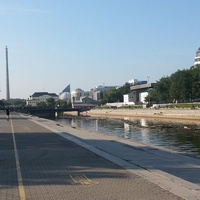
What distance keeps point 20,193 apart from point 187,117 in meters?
73.2

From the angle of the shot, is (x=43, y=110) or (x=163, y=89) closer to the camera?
(x=163, y=89)

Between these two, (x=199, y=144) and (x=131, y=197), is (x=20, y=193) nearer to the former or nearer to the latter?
(x=131, y=197)

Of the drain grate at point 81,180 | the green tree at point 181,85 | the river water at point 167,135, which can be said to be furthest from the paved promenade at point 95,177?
the green tree at point 181,85

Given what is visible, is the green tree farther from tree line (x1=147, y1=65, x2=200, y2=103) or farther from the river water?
the river water

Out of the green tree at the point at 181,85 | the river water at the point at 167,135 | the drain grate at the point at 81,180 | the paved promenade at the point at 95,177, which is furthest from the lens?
the green tree at the point at 181,85

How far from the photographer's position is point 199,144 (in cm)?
3094

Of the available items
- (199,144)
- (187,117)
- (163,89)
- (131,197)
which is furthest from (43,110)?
(131,197)

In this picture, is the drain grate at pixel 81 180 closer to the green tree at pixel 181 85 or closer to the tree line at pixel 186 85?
the tree line at pixel 186 85

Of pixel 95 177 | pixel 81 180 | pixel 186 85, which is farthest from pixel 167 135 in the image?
pixel 186 85

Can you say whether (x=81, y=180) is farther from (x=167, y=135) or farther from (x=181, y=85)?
(x=181, y=85)

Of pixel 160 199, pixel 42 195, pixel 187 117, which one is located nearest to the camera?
pixel 160 199

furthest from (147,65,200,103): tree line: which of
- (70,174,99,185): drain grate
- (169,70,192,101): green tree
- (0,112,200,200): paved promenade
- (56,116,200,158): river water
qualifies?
(70,174,99,185): drain grate

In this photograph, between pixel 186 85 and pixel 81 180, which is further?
pixel 186 85

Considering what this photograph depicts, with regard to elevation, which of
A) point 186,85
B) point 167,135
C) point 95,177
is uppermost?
point 186,85
